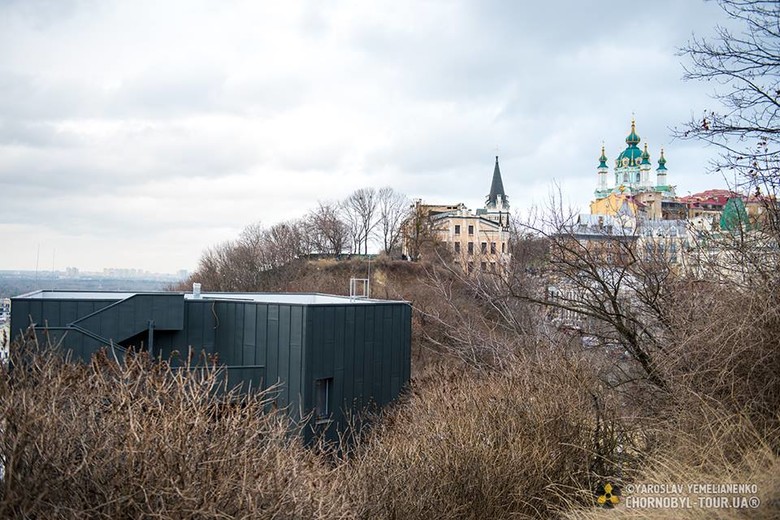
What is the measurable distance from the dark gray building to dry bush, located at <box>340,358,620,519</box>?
7.36 metres

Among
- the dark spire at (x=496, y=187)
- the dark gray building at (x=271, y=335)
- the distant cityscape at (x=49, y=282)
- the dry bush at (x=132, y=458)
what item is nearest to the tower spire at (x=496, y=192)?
the dark spire at (x=496, y=187)

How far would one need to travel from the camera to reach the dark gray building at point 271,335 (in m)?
15.9

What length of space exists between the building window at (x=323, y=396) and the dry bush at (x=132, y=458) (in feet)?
36.6

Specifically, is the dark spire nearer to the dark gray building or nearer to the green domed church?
the green domed church

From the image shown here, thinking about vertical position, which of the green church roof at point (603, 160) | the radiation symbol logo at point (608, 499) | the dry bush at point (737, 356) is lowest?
the radiation symbol logo at point (608, 499)

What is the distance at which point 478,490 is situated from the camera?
22.9 feet

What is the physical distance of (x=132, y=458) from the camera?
425 centimetres

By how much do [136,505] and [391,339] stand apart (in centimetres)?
A: 1442

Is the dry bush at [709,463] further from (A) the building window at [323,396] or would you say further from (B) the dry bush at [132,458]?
(A) the building window at [323,396]

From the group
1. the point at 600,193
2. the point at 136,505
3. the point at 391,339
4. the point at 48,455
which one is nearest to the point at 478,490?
the point at 136,505

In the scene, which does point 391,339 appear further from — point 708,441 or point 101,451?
point 101,451

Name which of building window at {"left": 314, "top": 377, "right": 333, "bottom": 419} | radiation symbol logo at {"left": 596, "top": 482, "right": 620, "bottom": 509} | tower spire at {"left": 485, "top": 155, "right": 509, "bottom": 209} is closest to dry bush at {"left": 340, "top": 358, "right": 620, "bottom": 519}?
radiation symbol logo at {"left": 596, "top": 482, "right": 620, "bottom": 509}

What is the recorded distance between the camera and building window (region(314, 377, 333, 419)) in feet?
53.6

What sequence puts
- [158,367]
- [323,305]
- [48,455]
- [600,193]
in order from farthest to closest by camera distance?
[600,193] → [323,305] → [158,367] → [48,455]
